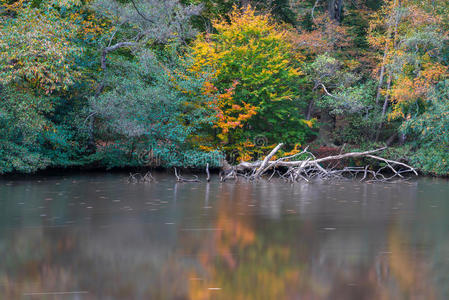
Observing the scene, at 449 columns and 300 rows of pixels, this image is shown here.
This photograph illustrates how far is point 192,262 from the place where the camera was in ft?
27.0

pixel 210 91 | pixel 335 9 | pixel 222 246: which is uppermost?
pixel 335 9

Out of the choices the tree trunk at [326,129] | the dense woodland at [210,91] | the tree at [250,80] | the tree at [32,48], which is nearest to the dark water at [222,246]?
the tree at [32,48]

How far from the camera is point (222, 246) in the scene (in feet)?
31.6

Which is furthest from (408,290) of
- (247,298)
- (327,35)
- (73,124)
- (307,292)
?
(327,35)

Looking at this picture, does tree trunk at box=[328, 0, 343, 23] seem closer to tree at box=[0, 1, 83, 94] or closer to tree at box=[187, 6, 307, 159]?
tree at box=[187, 6, 307, 159]

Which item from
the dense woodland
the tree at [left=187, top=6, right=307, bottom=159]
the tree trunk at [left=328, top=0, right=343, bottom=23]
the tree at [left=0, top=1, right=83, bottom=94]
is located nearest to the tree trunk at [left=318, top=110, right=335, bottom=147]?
the dense woodland

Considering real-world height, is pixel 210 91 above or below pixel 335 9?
below

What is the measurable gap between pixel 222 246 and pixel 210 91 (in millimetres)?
19969

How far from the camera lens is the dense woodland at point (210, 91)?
26.0 m

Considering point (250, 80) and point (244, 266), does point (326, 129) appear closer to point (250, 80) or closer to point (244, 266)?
point (250, 80)

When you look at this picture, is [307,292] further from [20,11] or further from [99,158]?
[99,158]

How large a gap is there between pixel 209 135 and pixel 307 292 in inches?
928

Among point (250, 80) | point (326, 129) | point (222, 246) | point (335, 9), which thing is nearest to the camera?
point (222, 246)

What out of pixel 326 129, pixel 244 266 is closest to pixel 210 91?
pixel 326 129
